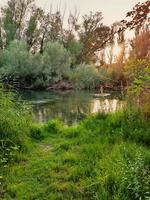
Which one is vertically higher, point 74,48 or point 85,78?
point 74,48

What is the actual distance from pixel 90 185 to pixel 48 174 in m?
0.99

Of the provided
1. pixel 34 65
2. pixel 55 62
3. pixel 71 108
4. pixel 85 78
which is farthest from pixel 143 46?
pixel 55 62

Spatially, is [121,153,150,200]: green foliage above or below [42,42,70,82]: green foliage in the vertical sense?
below

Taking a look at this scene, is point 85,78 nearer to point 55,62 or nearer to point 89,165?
point 55,62

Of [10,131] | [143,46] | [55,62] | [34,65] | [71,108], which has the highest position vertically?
[143,46]

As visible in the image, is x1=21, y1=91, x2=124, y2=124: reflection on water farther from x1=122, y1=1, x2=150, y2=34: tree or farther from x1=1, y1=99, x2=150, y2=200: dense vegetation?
x1=122, y1=1, x2=150, y2=34: tree

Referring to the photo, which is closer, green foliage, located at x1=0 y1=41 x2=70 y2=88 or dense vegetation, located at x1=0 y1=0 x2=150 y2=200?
dense vegetation, located at x1=0 y1=0 x2=150 y2=200

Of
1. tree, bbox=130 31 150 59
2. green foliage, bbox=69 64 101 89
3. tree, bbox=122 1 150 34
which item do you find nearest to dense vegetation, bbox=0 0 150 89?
green foliage, bbox=69 64 101 89

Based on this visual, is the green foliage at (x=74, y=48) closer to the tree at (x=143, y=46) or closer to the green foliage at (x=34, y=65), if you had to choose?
the green foliage at (x=34, y=65)

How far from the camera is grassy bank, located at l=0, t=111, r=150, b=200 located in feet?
15.1

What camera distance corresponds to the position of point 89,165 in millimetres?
5809

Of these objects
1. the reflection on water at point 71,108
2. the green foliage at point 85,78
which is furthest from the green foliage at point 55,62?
the reflection on water at point 71,108

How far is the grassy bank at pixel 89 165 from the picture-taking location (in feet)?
15.1

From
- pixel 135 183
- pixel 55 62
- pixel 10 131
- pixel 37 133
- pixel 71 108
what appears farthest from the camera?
pixel 55 62
